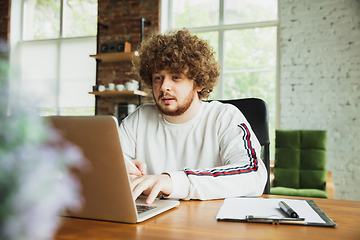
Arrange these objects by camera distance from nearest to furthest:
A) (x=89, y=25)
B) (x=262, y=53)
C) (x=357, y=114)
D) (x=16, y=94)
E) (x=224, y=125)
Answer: (x=16, y=94) → (x=224, y=125) → (x=357, y=114) → (x=262, y=53) → (x=89, y=25)

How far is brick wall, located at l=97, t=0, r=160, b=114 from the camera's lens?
407cm

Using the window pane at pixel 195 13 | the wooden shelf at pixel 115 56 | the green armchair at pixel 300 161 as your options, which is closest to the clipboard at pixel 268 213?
the green armchair at pixel 300 161

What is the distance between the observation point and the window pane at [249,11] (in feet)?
12.5

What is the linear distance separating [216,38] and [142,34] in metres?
1.01

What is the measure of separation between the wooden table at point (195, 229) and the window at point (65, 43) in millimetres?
3968

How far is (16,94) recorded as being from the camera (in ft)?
0.66

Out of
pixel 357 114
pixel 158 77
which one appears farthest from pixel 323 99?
pixel 158 77

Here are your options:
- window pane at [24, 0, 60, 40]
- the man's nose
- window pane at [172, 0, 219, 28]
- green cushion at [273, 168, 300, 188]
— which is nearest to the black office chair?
the man's nose

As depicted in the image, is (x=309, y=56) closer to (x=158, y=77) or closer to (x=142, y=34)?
(x=142, y=34)

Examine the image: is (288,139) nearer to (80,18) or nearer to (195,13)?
(195,13)

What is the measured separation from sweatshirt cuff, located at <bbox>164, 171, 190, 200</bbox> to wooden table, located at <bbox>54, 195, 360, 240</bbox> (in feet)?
0.46

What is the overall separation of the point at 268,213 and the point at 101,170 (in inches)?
15.0

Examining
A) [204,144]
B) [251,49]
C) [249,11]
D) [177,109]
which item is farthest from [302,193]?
[249,11]

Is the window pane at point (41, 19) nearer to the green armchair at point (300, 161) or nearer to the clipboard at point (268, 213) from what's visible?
the green armchair at point (300, 161)
